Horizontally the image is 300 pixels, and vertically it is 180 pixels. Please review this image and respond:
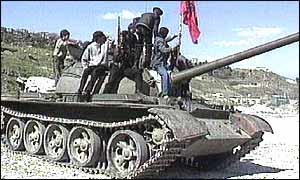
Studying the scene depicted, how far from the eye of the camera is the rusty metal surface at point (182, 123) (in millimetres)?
10430

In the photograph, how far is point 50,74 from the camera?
101 ft

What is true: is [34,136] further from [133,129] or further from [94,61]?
[133,129]

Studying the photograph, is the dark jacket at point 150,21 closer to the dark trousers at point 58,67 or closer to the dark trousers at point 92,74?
the dark trousers at point 92,74

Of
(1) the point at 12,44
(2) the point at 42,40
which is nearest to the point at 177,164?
(1) the point at 12,44

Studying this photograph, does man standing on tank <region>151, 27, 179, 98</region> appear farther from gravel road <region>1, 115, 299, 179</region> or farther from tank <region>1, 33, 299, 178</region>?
gravel road <region>1, 115, 299, 179</region>

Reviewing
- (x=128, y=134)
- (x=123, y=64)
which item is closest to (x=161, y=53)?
(x=123, y=64)

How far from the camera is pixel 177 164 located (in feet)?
45.0

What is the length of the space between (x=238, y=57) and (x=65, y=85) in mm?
4509

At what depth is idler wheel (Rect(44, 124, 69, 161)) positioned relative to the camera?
13.1 m

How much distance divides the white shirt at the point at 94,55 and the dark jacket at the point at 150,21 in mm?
920

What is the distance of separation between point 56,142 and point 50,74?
57.9 feet

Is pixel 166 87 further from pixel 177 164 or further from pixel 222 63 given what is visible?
pixel 177 164

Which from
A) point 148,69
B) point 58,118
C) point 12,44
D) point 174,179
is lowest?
point 174,179

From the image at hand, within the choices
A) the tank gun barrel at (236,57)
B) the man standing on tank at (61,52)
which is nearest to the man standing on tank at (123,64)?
the tank gun barrel at (236,57)
